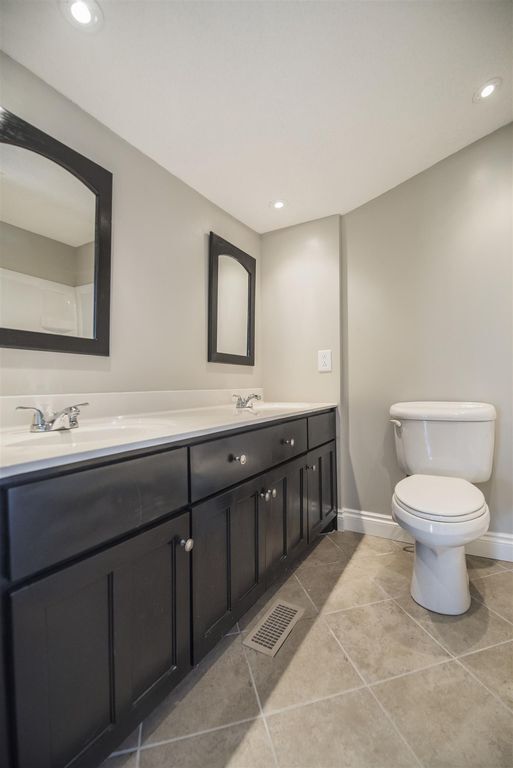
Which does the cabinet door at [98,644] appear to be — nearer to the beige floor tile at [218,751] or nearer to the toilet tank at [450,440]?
the beige floor tile at [218,751]

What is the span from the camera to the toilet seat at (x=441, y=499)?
123cm

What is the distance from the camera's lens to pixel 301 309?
2178 millimetres

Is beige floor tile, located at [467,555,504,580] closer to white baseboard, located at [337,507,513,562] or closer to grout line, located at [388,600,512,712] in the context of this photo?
white baseboard, located at [337,507,513,562]

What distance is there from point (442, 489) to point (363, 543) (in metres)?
0.72

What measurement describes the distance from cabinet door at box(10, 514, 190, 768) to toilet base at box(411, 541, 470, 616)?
1.01 m

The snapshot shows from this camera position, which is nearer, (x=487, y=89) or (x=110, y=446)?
(x=110, y=446)

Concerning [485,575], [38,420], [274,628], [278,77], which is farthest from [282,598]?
[278,77]

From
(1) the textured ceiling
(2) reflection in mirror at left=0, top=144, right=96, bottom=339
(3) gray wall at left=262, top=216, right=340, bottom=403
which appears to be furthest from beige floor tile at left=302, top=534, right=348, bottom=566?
(1) the textured ceiling

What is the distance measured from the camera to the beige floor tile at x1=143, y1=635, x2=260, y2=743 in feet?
2.93

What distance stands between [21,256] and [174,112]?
32.4 inches

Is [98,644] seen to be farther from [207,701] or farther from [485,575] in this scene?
[485,575]

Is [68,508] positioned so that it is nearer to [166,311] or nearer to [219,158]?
[166,311]

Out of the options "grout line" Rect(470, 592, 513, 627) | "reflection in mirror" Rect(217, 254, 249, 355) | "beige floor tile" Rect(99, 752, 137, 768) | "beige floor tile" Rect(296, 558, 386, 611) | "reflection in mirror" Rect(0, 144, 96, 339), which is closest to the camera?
"beige floor tile" Rect(99, 752, 137, 768)

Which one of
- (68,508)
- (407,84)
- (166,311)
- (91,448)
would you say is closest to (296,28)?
(407,84)
